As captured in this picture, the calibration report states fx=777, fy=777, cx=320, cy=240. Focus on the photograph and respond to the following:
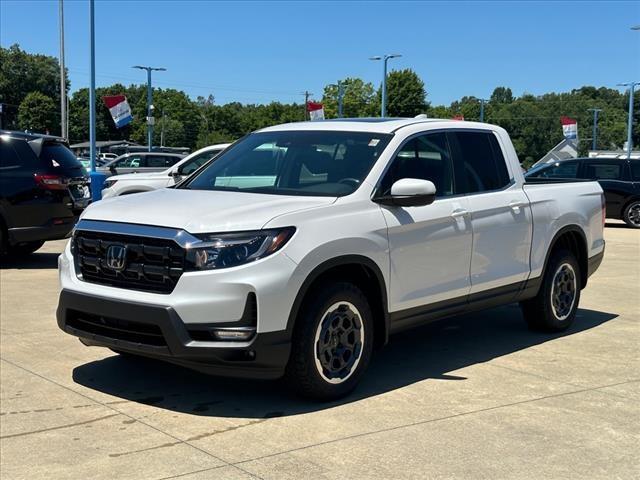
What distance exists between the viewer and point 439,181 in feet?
19.0

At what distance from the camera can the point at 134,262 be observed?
4.62 m

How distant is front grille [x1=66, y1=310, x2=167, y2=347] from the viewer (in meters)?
4.53

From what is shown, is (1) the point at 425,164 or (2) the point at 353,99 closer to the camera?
(1) the point at 425,164

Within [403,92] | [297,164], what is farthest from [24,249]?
[403,92]

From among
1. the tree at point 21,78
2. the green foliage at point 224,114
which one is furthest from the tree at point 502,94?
the tree at point 21,78

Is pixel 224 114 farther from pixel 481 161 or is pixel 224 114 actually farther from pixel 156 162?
pixel 481 161

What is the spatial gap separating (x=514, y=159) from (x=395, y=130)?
1.51 meters

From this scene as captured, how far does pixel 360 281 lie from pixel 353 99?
301ft

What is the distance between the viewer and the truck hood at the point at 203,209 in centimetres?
448

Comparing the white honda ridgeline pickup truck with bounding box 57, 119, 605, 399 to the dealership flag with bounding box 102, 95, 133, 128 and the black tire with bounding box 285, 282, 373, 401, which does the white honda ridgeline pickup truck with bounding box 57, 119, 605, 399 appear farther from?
the dealership flag with bounding box 102, 95, 133, 128

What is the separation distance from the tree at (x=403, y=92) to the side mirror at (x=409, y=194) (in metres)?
86.1

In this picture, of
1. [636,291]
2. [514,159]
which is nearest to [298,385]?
[514,159]

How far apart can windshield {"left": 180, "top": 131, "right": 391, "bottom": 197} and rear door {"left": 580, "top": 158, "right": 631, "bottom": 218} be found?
14561mm

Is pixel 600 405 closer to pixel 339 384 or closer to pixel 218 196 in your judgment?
pixel 339 384
